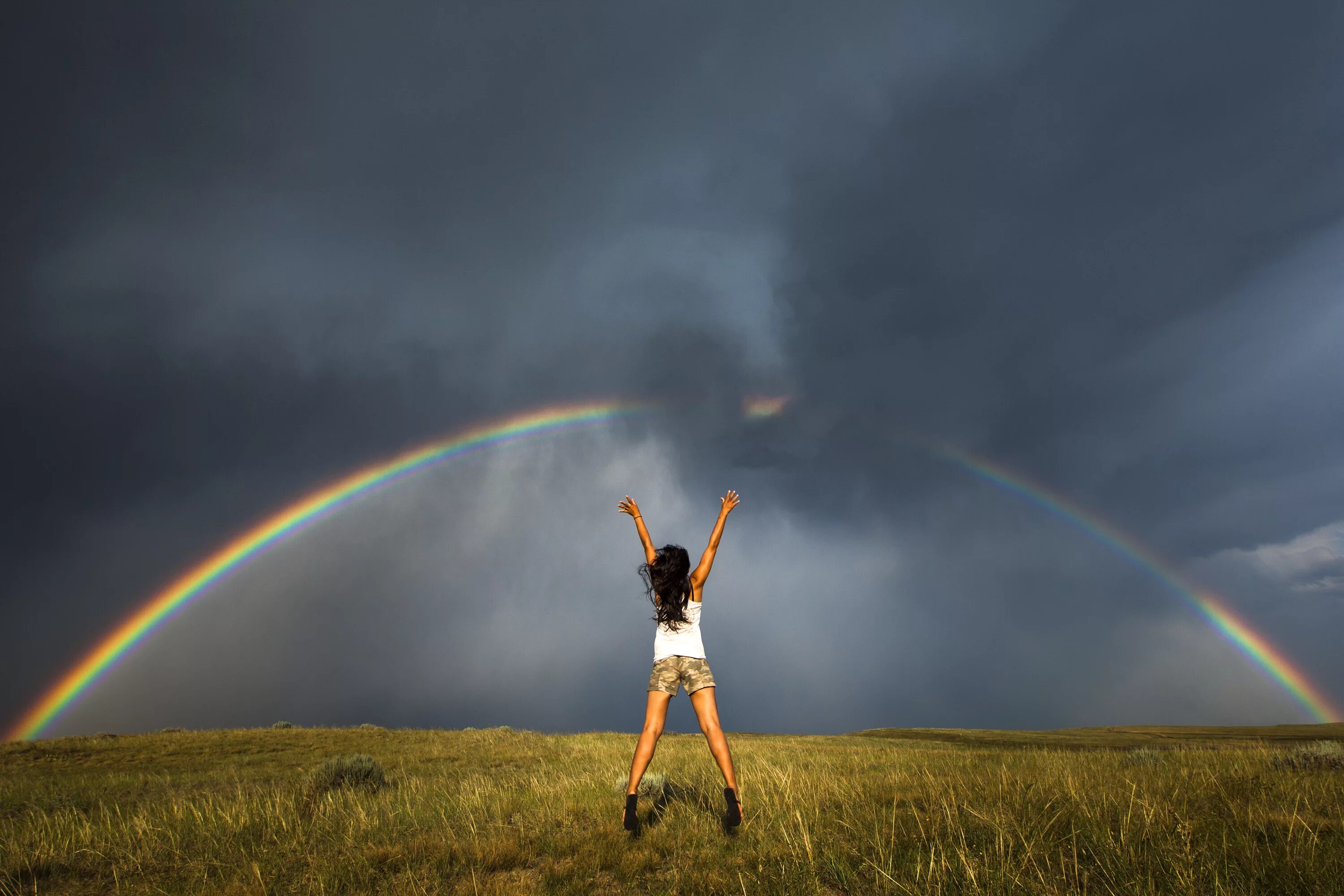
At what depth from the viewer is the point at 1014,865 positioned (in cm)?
479

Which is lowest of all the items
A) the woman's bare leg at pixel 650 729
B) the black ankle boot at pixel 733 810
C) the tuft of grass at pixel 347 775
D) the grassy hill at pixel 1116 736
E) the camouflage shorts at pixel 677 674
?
the grassy hill at pixel 1116 736

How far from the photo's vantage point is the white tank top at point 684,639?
22.7ft

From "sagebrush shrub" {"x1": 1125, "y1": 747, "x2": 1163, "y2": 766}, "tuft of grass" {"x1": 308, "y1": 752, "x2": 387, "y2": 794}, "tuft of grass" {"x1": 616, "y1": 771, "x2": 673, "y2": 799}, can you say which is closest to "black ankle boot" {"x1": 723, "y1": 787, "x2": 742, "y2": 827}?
"tuft of grass" {"x1": 616, "y1": 771, "x2": 673, "y2": 799}

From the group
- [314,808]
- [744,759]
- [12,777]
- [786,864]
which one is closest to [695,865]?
[786,864]

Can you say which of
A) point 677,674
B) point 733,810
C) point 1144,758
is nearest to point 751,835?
point 733,810

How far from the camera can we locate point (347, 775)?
12055 millimetres

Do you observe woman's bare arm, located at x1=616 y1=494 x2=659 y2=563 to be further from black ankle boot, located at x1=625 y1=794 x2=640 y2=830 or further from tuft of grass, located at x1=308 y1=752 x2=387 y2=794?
tuft of grass, located at x1=308 y1=752 x2=387 y2=794

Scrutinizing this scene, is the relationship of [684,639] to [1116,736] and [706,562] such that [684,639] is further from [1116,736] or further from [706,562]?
[1116,736]

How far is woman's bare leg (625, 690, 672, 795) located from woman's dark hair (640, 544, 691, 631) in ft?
2.42

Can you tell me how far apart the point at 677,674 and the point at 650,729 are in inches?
25.0

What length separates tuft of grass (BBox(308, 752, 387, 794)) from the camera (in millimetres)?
11523

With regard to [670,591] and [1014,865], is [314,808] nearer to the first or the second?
[670,591]

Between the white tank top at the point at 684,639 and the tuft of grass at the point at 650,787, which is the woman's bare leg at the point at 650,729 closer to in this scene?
the white tank top at the point at 684,639

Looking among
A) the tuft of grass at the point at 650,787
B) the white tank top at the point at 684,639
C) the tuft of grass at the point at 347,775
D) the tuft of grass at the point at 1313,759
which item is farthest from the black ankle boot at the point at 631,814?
the tuft of grass at the point at 1313,759
